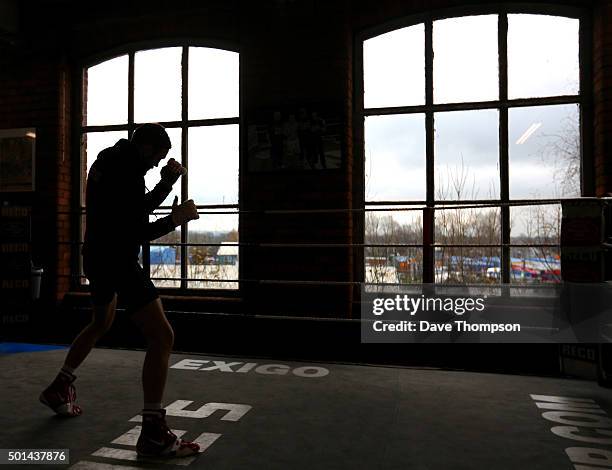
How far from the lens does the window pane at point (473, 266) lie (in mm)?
3928

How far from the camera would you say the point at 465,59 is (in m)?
4.09

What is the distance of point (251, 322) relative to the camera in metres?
4.21

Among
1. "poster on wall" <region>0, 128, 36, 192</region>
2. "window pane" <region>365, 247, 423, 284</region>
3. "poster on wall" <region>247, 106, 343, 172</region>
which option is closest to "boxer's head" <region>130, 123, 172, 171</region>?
"poster on wall" <region>247, 106, 343, 172</region>

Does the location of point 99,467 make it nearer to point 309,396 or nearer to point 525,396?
point 309,396

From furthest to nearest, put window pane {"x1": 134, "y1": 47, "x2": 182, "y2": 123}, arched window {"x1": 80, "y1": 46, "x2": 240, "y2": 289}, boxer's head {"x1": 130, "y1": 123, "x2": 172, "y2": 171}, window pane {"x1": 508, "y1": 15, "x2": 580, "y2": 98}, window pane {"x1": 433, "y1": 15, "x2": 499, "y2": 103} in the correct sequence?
window pane {"x1": 134, "y1": 47, "x2": 182, "y2": 123}
arched window {"x1": 80, "y1": 46, "x2": 240, "y2": 289}
window pane {"x1": 433, "y1": 15, "x2": 499, "y2": 103}
window pane {"x1": 508, "y1": 15, "x2": 580, "y2": 98}
boxer's head {"x1": 130, "y1": 123, "x2": 172, "y2": 171}

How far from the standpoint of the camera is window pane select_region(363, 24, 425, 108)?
4.19 metres

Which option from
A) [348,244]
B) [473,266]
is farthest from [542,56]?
[348,244]

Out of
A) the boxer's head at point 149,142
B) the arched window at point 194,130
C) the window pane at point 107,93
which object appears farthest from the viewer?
the window pane at point 107,93

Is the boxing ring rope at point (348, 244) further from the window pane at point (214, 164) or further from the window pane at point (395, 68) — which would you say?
the window pane at point (395, 68)

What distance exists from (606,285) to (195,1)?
13.3 feet

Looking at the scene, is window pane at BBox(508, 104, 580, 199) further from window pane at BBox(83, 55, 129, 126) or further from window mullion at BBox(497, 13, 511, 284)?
window pane at BBox(83, 55, 129, 126)

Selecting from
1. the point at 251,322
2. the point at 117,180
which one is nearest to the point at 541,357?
the point at 251,322

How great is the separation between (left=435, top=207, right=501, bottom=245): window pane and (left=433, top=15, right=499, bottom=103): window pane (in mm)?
970

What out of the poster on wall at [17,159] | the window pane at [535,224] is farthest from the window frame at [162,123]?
the window pane at [535,224]
